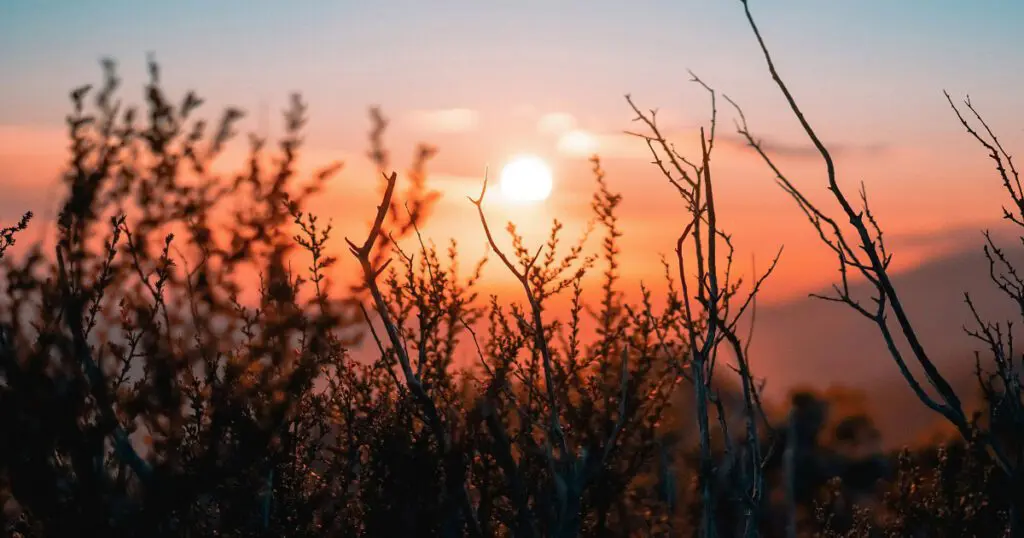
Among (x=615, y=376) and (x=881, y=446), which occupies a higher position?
(x=881, y=446)

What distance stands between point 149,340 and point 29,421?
3.44ft

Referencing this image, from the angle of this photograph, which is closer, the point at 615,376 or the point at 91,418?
the point at 91,418

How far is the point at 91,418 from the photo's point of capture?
5.04 meters

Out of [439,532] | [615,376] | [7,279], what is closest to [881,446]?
[615,376]

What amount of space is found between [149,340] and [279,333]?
81 cm

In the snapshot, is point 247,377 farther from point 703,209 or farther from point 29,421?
point 703,209

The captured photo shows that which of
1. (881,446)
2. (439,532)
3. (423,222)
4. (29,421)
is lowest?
(439,532)

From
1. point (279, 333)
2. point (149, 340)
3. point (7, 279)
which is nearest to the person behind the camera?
point (7, 279)

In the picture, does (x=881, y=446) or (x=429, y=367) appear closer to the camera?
(x=429, y=367)

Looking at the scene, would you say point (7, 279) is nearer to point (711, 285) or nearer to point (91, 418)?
point (91, 418)

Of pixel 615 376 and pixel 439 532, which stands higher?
pixel 615 376

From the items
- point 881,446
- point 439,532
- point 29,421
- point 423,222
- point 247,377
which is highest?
point 881,446

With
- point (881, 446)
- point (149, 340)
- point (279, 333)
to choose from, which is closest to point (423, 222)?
point (279, 333)

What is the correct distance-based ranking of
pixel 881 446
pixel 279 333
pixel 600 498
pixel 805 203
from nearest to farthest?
1. pixel 805 203
2. pixel 279 333
3. pixel 600 498
4. pixel 881 446
